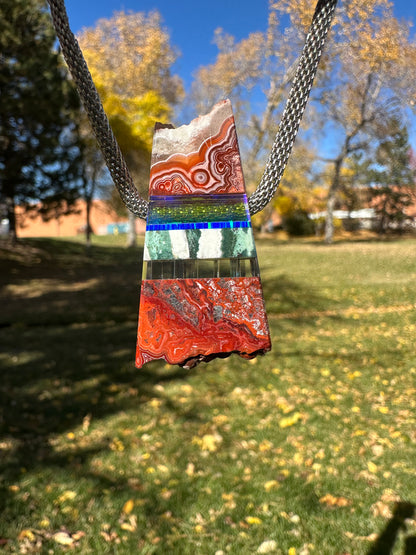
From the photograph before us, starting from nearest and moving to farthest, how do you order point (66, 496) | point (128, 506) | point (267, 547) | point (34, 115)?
point (267, 547) → point (128, 506) → point (66, 496) → point (34, 115)

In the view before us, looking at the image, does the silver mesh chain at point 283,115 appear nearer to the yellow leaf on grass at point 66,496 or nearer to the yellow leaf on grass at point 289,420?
the yellow leaf on grass at point 66,496

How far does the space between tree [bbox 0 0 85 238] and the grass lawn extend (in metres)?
9.65

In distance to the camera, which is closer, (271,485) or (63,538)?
(63,538)

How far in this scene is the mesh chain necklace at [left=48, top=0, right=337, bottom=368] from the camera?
46.6 inches

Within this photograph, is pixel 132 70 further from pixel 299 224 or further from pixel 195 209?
pixel 299 224

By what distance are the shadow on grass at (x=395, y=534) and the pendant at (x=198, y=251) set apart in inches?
157

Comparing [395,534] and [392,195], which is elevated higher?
[392,195]

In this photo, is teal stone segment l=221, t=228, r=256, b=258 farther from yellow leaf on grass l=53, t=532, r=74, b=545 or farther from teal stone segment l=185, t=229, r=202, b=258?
yellow leaf on grass l=53, t=532, r=74, b=545

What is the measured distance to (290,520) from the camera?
4.47m

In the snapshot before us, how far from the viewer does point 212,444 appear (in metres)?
5.84

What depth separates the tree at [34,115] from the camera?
622 inches

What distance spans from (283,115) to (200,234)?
1.28 ft

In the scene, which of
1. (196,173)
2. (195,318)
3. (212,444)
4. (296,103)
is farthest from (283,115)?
(212,444)

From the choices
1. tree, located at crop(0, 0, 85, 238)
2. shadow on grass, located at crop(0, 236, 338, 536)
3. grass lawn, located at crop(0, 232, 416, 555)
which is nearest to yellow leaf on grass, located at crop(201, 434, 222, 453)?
grass lawn, located at crop(0, 232, 416, 555)
